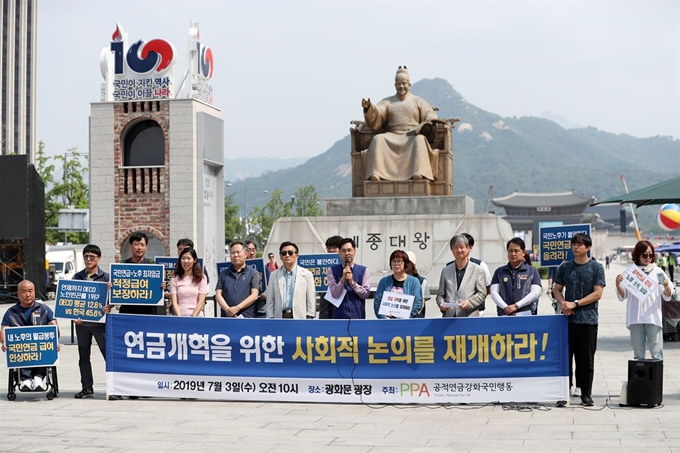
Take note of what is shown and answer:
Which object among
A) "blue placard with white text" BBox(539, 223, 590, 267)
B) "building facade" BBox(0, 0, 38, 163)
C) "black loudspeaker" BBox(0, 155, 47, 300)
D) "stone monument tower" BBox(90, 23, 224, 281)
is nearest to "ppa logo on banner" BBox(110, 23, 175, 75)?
"stone monument tower" BBox(90, 23, 224, 281)

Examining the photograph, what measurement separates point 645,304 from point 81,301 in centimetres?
529

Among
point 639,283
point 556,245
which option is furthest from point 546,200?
point 639,283

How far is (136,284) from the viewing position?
9.75 metres

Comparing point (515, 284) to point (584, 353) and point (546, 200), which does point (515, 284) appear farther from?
point (546, 200)

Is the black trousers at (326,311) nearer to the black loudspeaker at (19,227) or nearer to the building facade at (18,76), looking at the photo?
the black loudspeaker at (19,227)

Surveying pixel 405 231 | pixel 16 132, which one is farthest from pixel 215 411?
pixel 16 132

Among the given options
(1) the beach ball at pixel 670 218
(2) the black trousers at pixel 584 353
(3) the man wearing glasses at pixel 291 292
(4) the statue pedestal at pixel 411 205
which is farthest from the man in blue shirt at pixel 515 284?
(1) the beach ball at pixel 670 218

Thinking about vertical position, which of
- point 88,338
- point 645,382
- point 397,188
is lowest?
point 645,382

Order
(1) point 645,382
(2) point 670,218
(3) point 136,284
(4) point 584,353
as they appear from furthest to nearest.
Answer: (2) point 670,218, (3) point 136,284, (4) point 584,353, (1) point 645,382

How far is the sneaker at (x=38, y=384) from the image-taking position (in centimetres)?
932

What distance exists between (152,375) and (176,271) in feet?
3.39

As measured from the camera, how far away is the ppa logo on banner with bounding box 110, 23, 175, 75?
29500mm

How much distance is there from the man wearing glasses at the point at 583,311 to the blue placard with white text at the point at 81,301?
Answer: 4365mm

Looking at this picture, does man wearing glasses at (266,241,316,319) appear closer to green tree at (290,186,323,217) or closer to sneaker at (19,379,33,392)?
sneaker at (19,379,33,392)
